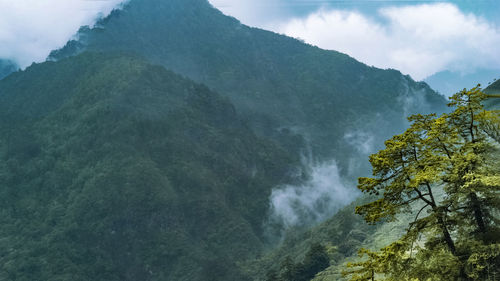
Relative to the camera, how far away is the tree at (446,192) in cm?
1354

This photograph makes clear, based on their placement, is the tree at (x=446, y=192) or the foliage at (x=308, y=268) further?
the foliage at (x=308, y=268)

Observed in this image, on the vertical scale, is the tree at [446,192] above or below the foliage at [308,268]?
below

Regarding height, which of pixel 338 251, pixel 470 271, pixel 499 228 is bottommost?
pixel 470 271

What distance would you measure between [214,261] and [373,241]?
359 ft

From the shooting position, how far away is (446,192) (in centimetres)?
1449

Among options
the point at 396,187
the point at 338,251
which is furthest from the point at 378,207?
the point at 338,251

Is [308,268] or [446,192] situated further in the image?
[308,268]

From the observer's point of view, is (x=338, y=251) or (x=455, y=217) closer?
(x=455, y=217)

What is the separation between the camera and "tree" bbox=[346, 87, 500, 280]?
44.4ft

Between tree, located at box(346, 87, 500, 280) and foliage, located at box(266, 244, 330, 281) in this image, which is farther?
foliage, located at box(266, 244, 330, 281)

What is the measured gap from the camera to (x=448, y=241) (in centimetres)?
1432

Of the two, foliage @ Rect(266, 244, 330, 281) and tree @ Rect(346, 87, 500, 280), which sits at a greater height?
foliage @ Rect(266, 244, 330, 281)

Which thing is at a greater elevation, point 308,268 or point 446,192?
point 308,268

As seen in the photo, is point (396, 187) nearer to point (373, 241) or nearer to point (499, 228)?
point (499, 228)
